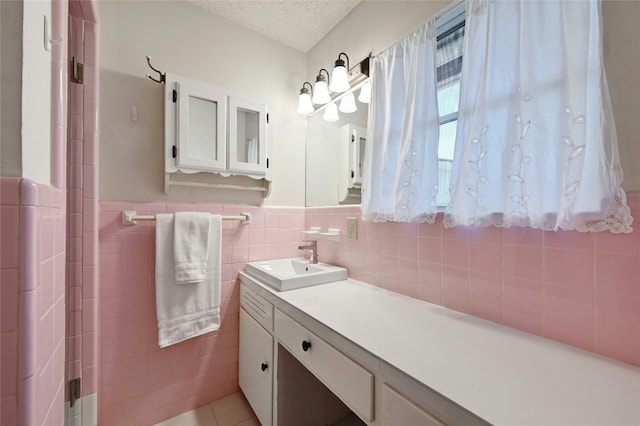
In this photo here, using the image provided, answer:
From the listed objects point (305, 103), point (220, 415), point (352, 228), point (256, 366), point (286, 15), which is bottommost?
point (220, 415)

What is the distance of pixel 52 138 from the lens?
62cm

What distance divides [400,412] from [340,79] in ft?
4.97

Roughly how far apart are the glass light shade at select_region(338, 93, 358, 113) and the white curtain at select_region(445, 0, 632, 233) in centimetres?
74

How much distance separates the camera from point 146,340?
141 cm

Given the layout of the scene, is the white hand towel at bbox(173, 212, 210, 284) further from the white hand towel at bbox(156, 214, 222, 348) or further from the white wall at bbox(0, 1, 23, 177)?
the white wall at bbox(0, 1, 23, 177)

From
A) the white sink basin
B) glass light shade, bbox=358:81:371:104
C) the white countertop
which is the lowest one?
the white countertop

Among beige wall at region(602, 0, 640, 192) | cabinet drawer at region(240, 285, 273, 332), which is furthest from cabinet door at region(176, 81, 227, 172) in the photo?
beige wall at region(602, 0, 640, 192)

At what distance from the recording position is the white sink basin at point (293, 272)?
125cm

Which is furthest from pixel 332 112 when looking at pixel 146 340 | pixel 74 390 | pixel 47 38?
pixel 74 390

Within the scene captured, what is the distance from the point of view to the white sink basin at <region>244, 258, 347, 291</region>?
4.09 ft

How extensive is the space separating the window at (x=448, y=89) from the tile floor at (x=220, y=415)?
1596mm

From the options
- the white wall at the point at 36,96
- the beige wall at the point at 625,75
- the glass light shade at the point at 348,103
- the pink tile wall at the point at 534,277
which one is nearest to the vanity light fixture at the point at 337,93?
the glass light shade at the point at 348,103

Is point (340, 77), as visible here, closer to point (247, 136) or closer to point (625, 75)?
point (247, 136)

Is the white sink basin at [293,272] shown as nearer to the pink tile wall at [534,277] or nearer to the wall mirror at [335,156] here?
the pink tile wall at [534,277]
